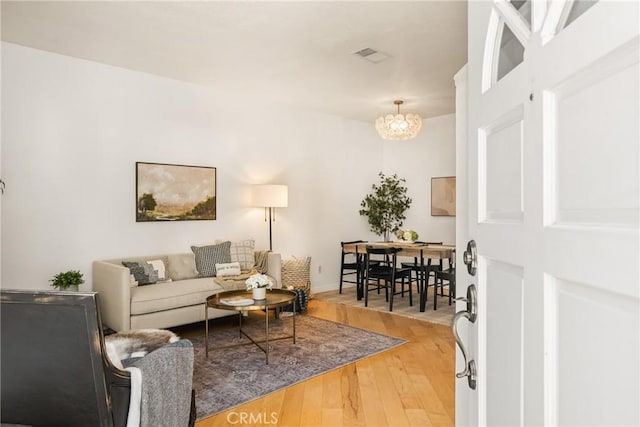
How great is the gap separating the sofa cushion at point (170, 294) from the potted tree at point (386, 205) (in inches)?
141

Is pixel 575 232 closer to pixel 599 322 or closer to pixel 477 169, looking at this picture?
pixel 599 322

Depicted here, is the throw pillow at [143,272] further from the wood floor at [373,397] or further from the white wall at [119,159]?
the wood floor at [373,397]

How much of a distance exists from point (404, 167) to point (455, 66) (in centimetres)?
317

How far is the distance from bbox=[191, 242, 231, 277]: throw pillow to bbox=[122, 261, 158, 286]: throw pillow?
567 mm

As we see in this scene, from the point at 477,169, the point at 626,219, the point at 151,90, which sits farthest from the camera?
the point at 151,90

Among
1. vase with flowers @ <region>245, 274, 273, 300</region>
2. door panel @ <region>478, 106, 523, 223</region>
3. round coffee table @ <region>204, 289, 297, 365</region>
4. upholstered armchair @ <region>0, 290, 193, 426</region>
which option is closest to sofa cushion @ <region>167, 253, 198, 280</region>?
round coffee table @ <region>204, 289, 297, 365</region>

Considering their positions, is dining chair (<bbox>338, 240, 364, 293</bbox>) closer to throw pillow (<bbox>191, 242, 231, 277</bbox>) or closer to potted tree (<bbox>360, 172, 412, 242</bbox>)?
potted tree (<bbox>360, 172, 412, 242</bbox>)

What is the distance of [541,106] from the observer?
75cm

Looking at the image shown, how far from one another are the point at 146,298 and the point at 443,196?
197 inches

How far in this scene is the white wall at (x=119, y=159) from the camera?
3.98 metres

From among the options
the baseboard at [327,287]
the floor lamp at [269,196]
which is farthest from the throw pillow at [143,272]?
the baseboard at [327,287]

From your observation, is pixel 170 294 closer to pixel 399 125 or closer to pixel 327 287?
pixel 327 287

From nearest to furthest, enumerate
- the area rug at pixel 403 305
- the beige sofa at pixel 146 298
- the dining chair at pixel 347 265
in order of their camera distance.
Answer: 1. the beige sofa at pixel 146 298
2. the area rug at pixel 403 305
3. the dining chair at pixel 347 265

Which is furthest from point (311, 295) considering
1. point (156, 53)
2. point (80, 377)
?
point (80, 377)
